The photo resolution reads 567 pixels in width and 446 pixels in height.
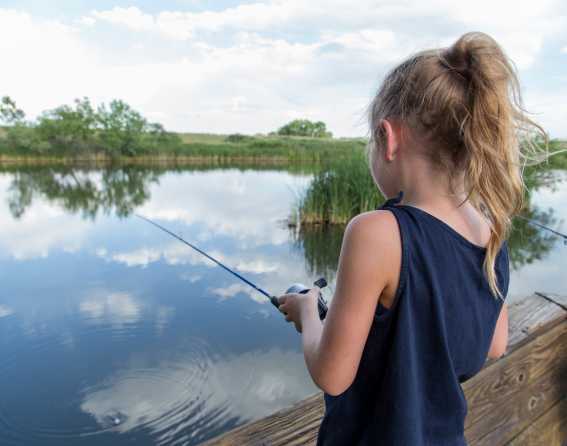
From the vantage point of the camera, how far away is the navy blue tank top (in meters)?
0.64

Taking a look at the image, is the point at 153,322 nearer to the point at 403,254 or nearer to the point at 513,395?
the point at 513,395

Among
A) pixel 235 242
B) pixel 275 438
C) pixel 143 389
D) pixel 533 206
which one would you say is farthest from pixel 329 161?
pixel 275 438

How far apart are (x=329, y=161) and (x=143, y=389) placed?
712cm

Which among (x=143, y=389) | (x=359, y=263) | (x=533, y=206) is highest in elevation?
(x=359, y=263)

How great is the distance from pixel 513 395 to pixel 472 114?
1058 millimetres

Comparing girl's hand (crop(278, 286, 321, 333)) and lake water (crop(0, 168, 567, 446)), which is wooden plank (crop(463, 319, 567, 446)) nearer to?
girl's hand (crop(278, 286, 321, 333))

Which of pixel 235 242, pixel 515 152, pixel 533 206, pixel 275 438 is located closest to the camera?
pixel 515 152

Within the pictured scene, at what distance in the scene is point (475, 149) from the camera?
70 centimetres

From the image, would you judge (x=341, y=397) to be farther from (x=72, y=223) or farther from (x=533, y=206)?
(x=533, y=206)

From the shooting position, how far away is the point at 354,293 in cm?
62

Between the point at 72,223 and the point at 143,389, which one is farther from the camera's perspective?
the point at 72,223

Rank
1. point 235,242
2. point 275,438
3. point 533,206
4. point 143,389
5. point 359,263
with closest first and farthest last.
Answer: point 359,263, point 275,438, point 143,389, point 235,242, point 533,206

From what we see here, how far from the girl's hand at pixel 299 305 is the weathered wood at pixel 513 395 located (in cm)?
26

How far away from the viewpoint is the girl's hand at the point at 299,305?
2.75 feet
